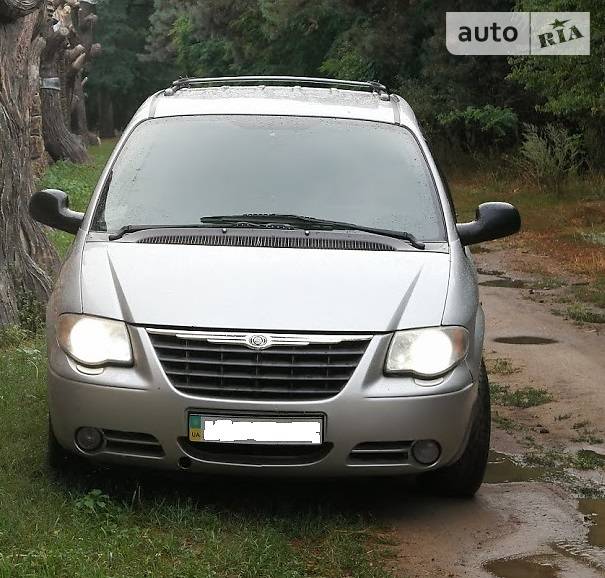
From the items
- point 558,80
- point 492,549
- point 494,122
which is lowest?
point 494,122

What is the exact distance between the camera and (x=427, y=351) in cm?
539

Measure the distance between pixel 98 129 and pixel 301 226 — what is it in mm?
80648

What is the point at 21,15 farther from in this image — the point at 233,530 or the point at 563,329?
the point at 233,530

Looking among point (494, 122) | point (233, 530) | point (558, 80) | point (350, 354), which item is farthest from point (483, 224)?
point (494, 122)

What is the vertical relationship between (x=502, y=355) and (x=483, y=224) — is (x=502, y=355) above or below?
below

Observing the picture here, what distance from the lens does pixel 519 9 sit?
27.0m

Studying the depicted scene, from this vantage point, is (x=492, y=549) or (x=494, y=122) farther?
(x=494, y=122)

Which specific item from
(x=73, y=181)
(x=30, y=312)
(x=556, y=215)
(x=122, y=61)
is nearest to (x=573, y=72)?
(x=556, y=215)

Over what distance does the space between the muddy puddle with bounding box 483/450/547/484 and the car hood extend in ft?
4.40

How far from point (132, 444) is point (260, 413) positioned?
56 cm

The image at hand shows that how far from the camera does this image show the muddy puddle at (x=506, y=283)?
14391 mm

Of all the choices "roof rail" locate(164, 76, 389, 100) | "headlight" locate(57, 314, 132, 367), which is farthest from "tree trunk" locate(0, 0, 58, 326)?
"headlight" locate(57, 314, 132, 367)

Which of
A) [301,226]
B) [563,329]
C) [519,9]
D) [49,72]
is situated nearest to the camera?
[301,226]

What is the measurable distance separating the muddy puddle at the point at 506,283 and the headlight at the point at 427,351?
896 centimetres
